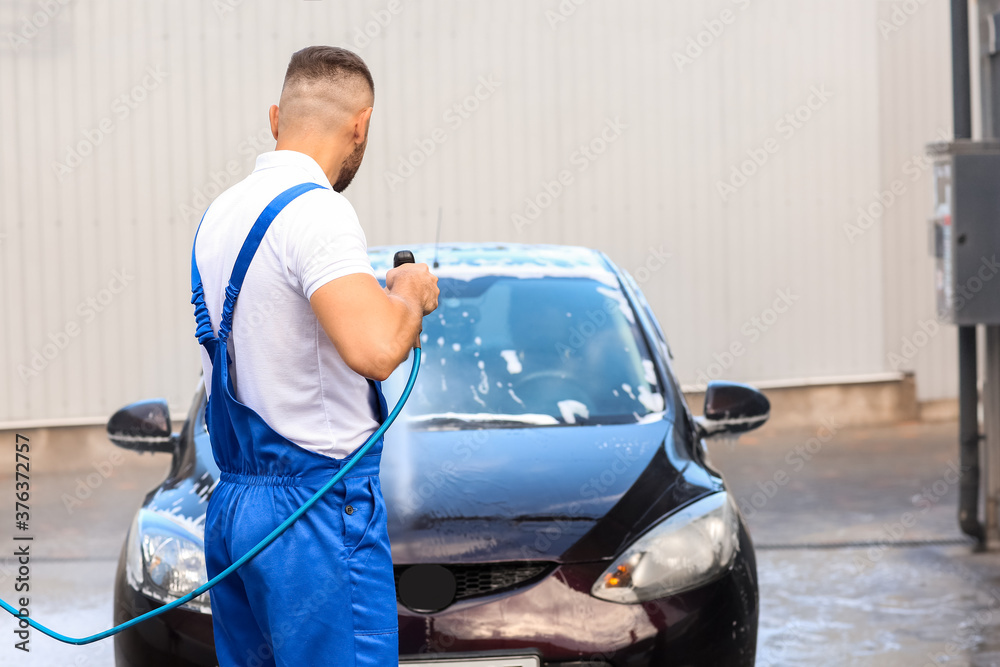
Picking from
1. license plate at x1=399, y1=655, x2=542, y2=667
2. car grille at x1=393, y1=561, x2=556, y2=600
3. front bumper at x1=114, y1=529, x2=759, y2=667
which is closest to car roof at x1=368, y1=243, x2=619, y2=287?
car grille at x1=393, y1=561, x2=556, y2=600

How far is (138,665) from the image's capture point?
3.05 meters

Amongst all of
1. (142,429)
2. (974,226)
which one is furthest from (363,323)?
(974,226)

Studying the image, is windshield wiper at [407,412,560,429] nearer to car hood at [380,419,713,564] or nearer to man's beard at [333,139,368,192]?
car hood at [380,419,713,564]

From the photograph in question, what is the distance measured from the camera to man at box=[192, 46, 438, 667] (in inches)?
78.4

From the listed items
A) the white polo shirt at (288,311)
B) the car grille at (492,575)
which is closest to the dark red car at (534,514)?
the car grille at (492,575)

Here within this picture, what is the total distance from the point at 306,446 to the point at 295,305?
0.84 ft

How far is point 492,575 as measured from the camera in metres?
2.99

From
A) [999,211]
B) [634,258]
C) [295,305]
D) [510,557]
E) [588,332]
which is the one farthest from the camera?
[634,258]

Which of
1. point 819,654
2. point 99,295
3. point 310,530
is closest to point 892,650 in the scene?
point 819,654

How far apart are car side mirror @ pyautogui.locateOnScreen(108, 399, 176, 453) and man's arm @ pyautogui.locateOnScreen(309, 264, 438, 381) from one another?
7.09 ft

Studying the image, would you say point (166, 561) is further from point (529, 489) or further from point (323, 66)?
point (323, 66)

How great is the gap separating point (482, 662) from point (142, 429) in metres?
1.64

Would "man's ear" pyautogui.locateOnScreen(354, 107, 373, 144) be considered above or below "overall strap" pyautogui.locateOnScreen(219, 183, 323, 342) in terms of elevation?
above

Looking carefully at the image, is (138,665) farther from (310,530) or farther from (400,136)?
(400,136)
